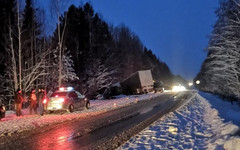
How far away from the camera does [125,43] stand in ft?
317

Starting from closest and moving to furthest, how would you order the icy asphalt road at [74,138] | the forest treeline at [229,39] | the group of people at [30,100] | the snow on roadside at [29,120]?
the icy asphalt road at [74,138], the snow on roadside at [29,120], the group of people at [30,100], the forest treeline at [229,39]

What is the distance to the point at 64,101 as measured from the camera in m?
20.3

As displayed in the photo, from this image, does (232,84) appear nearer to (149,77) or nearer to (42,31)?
(42,31)

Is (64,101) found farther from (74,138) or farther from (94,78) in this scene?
(94,78)

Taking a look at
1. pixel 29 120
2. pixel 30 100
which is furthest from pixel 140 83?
pixel 29 120

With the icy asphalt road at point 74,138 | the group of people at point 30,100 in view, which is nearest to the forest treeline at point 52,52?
the group of people at point 30,100

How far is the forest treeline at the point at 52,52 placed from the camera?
28.1m

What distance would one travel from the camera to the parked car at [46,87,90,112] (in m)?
20.1

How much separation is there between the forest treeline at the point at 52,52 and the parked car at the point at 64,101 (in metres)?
6.16

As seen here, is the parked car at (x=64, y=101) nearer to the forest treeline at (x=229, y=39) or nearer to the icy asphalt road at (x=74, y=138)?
the icy asphalt road at (x=74, y=138)

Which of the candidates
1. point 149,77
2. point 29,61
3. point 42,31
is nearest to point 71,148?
point 29,61

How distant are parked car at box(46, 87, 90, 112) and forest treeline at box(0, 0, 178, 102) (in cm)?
616

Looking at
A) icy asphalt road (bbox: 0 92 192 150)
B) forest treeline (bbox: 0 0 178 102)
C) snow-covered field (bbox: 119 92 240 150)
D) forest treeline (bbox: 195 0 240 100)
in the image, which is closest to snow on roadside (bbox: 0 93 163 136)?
icy asphalt road (bbox: 0 92 192 150)

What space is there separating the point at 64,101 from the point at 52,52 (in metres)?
18.3
